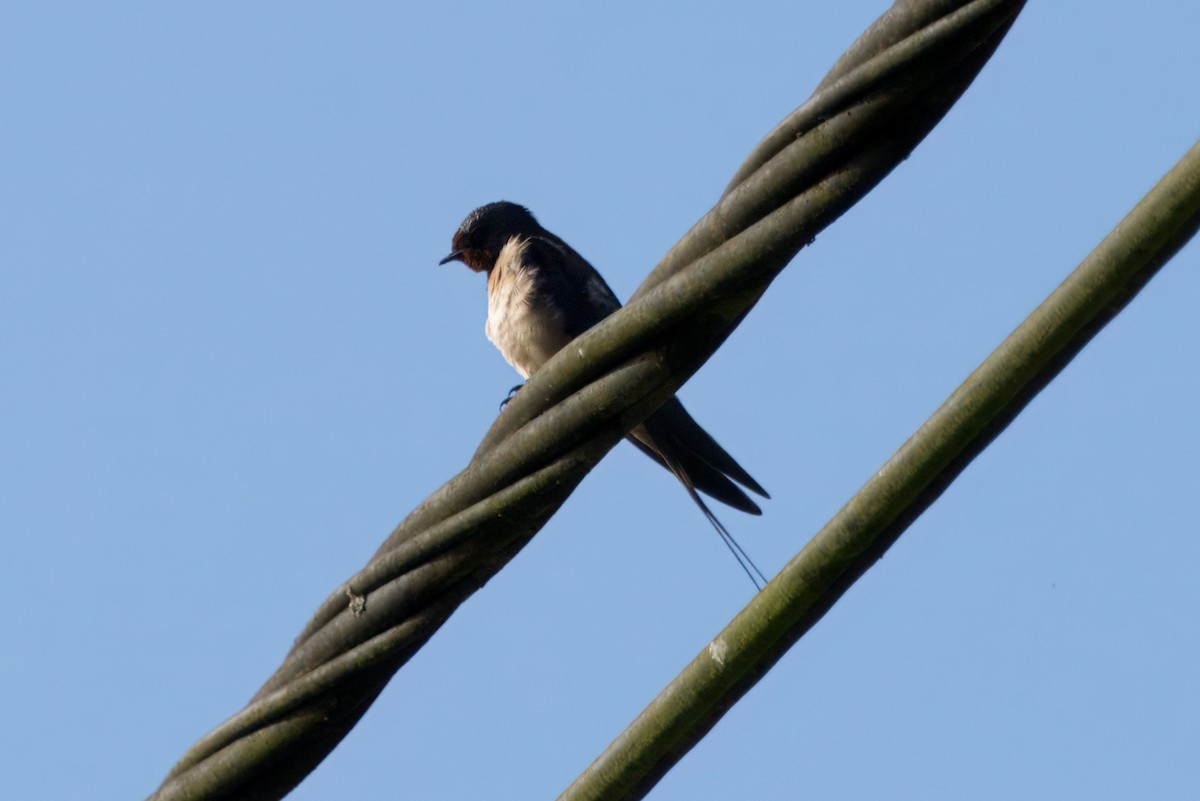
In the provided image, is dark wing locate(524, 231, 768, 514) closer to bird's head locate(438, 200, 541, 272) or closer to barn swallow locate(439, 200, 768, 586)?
barn swallow locate(439, 200, 768, 586)

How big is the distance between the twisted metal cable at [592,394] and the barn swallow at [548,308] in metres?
2.70

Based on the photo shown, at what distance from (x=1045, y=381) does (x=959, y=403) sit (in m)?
0.11

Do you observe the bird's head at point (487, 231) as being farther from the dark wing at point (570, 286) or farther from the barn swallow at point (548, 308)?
the dark wing at point (570, 286)

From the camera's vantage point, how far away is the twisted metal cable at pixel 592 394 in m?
2.20

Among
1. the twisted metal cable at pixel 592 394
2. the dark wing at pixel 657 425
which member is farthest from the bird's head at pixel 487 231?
the twisted metal cable at pixel 592 394

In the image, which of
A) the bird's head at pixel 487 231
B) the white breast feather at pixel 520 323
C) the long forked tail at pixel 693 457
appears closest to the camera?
the long forked tail at pixel 693 457

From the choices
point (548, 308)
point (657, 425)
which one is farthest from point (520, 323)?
point (657, 425)

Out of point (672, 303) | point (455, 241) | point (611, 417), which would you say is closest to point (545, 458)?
point (611, 417)

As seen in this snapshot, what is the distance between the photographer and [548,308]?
641 centimetres

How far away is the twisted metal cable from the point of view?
2.20m

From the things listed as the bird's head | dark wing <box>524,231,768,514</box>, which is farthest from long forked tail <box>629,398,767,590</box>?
the bird's head

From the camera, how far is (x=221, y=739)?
7.58 ft

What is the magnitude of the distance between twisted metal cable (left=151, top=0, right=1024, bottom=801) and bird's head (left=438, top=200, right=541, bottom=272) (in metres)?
5.08

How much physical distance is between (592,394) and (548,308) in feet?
13.7
